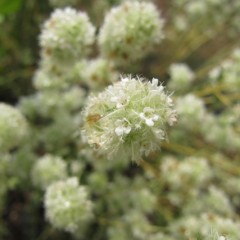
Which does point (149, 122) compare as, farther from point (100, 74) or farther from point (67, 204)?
point (100, 74)

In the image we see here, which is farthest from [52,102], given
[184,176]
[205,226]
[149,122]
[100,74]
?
[149,122]

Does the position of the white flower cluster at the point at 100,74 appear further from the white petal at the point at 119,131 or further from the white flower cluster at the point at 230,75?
the white petal at the point at 119,131

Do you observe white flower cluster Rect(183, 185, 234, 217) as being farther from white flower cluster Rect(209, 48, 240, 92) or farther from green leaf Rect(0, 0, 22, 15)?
green leaf Rect(0, 0, 22, 15)

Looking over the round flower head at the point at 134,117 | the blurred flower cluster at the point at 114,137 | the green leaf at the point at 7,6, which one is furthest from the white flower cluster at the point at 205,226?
the green leaf at the point at 7,6

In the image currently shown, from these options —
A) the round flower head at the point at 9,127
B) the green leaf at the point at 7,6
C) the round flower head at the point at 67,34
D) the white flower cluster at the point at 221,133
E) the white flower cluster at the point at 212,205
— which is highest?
the green leaf at the point at 7,6

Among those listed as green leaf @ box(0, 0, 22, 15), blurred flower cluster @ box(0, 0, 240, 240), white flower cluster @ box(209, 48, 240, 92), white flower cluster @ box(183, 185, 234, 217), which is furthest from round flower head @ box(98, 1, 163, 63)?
white flower cluster @ box(183, 185, 234, 217)

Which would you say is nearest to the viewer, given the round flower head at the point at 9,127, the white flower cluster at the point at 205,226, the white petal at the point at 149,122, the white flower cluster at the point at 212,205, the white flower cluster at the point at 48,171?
the white petal at the point at 149,122
